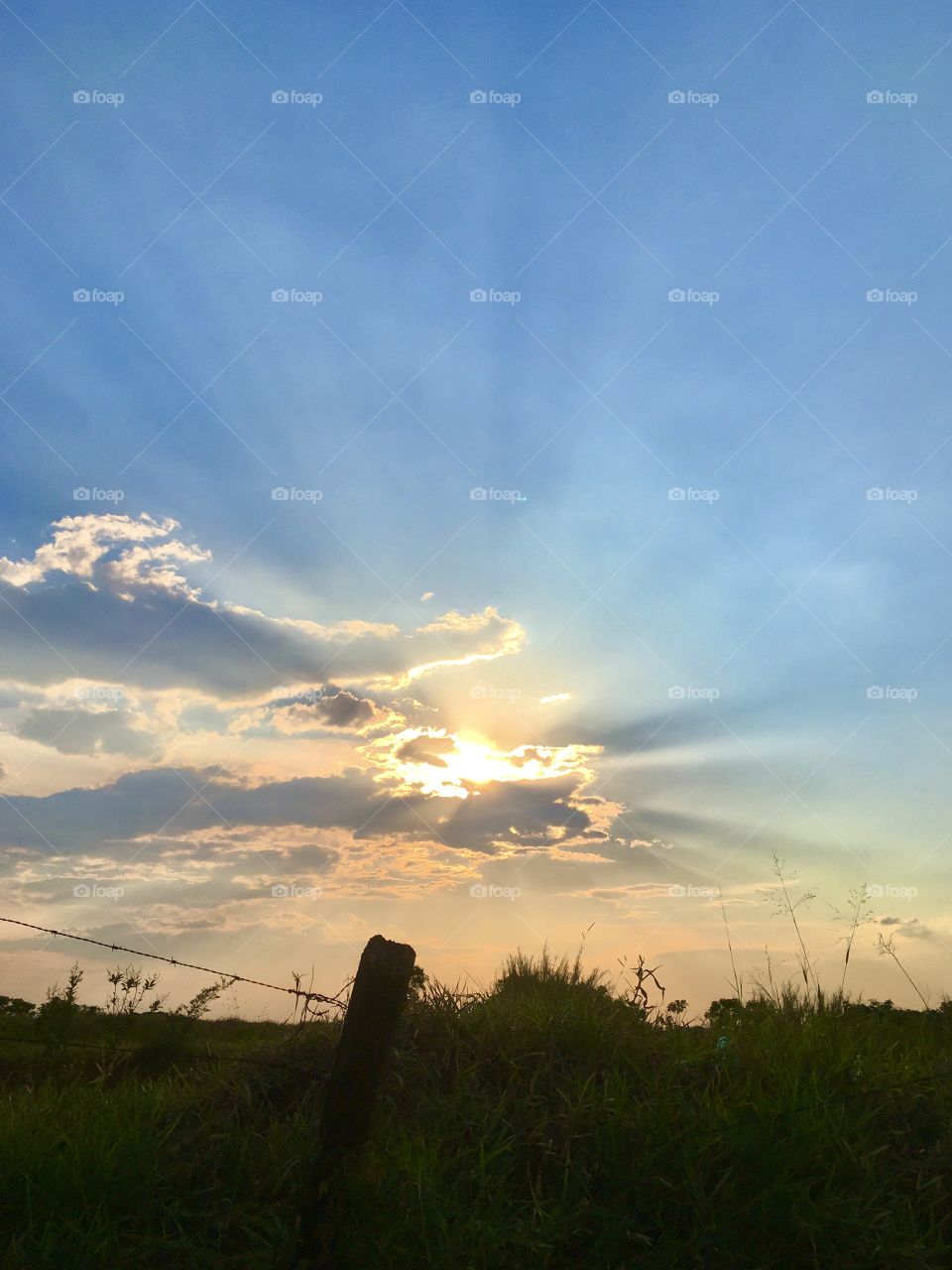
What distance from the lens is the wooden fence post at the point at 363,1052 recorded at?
5.90 m

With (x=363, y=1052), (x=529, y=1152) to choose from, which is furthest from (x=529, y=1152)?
(x=363, y=1052)

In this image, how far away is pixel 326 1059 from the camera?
7.98 m

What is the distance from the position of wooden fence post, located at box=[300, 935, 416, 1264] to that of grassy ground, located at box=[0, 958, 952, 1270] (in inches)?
6.7

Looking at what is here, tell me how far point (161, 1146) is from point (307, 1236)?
1.63 m

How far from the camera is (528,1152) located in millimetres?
6840

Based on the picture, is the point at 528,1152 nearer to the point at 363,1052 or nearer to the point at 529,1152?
the point at 529,1152

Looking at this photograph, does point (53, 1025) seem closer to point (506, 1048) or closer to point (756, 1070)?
point (506, 1048)

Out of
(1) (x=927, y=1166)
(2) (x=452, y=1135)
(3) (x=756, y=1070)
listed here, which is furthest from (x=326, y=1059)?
(1) (x=927, y=1166)

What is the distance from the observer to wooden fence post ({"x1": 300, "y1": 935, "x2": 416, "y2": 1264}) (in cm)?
590

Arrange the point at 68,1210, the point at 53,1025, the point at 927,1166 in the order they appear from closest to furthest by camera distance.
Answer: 1. the point at 68,1210
2. the point at 927,1166
3. the point at 53,1025

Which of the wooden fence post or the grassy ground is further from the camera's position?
the wooden fence post

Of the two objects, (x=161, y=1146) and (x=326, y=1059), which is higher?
(x=326, y=1059)

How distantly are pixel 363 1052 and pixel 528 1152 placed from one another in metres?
1.78

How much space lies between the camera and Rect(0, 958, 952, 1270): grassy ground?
5.79 m
